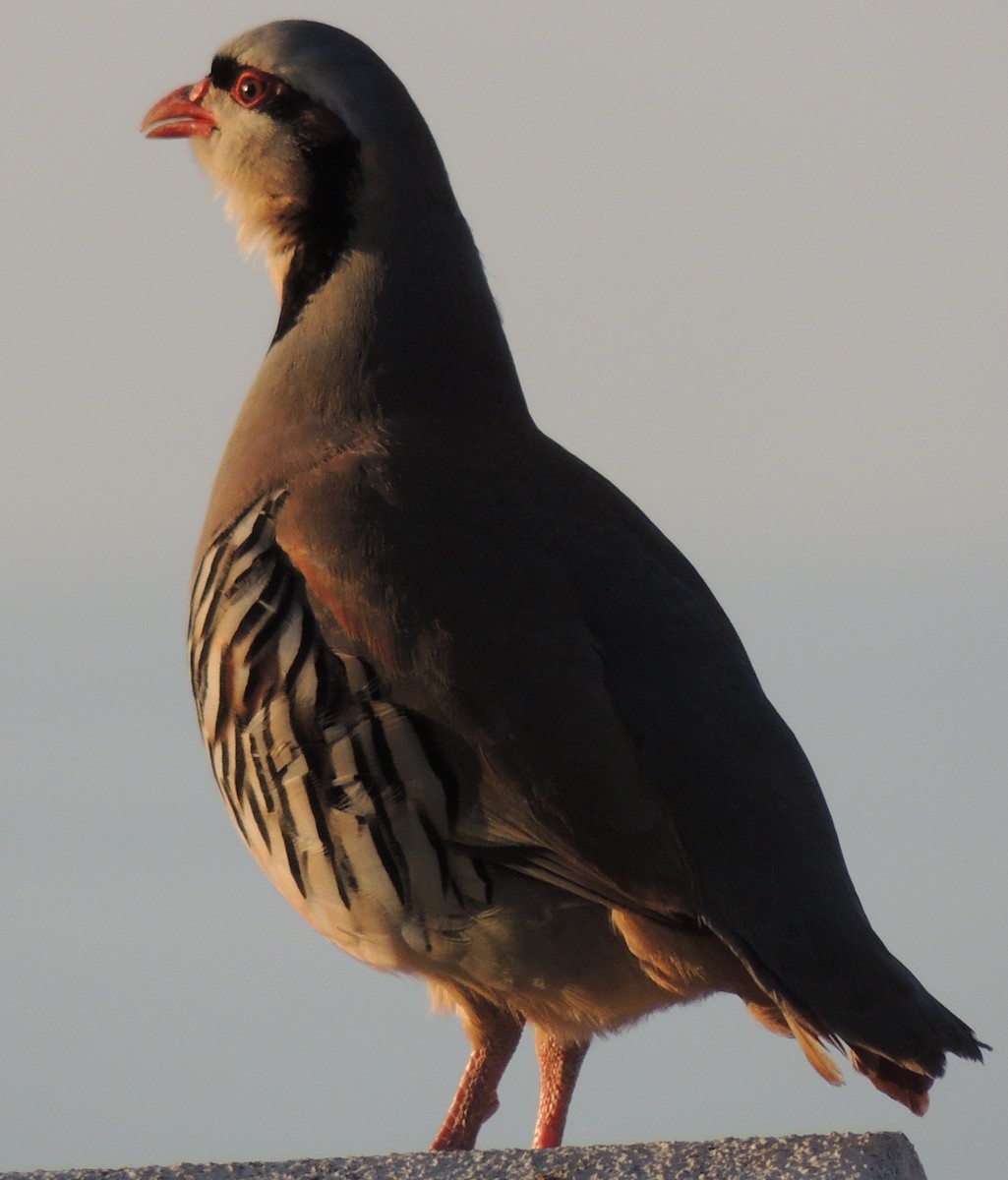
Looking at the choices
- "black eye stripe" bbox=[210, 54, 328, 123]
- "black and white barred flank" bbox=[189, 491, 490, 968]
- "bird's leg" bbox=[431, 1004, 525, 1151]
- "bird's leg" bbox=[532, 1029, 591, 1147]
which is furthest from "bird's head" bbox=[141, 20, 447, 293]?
"bird's leg" bbox=[532, 1029, 591, 1147]

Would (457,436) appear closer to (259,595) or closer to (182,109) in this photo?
(259,595)

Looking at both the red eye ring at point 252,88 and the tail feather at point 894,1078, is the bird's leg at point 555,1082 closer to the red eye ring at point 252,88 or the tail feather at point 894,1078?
the tail feather at point 894,1078

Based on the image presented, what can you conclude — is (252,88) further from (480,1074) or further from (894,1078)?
(894,1078)

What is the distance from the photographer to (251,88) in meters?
6.98

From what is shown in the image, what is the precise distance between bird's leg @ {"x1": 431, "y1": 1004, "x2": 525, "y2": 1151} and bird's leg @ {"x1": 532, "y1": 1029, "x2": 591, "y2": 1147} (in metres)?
0.22

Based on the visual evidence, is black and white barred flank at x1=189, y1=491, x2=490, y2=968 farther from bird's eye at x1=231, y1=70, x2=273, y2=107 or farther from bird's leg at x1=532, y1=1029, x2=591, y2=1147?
bird's eye at x1=231, y1=70, x2=273, y2=107

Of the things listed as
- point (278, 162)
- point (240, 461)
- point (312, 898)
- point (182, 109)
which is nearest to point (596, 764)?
point (312, 898)

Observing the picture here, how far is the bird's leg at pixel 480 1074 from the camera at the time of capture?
620 centimetres

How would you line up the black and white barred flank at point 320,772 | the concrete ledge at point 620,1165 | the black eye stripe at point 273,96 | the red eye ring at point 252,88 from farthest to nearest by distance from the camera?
the red eye ring at point 252,88 → the black eye stripe at point 273,96 → the black and white barred flank at point 320,772 → the concrete ledge at point 620,1165

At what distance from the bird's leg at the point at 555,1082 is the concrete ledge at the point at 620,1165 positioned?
1518 millimetres

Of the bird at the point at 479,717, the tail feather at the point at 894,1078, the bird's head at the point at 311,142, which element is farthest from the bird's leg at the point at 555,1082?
the bird's head at the point at 311,142

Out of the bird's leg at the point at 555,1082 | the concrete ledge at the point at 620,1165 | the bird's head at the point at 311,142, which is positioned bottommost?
the bird's leg at the point at 555,1082

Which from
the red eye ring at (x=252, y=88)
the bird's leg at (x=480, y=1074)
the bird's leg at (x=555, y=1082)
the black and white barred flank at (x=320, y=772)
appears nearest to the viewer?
the black and white barred flank at (x=320, y=772)

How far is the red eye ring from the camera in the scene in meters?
6.90
